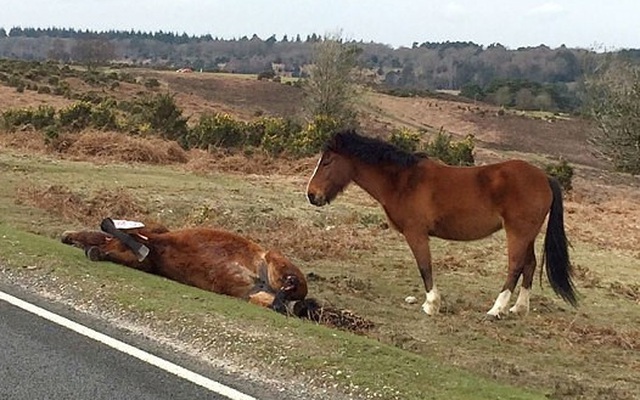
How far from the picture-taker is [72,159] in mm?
22219

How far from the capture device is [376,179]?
9.22 meters

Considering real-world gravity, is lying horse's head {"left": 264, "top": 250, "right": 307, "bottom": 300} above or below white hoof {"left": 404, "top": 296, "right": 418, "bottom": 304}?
above

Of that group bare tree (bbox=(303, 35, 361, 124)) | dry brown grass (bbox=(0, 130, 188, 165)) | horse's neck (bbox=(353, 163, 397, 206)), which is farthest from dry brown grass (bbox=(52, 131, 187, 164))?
bare tree (bbox=(303, 35, 361, 124))

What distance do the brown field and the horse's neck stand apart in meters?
1.21

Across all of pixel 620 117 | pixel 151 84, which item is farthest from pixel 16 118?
pixel 151 84

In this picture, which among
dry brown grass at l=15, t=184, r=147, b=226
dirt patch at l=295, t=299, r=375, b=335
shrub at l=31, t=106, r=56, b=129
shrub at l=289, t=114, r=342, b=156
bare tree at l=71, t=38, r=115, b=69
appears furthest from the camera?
bare tree at l=71, t=38, r=115, b=69

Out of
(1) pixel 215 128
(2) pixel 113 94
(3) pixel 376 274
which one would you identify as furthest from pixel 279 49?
(3) pixel 376 274

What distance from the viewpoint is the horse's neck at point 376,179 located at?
916cm

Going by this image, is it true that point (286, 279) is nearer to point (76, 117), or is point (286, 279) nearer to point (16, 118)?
point (76, 117)

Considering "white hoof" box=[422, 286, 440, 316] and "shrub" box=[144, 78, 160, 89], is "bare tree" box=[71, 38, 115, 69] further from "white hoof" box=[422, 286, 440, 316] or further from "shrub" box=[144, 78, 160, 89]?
"white hoof" box=[422, 286, 440, 316]

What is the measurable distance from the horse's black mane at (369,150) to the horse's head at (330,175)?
0.08m

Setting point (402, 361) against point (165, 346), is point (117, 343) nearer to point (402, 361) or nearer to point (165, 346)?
point (165, 346)

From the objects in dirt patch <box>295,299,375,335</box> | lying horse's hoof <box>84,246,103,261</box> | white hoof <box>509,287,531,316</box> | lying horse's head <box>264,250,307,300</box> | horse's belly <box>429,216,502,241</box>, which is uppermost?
horse's belly <box>429,216,502,241</box>

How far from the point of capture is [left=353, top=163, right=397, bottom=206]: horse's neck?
9.16 meters
